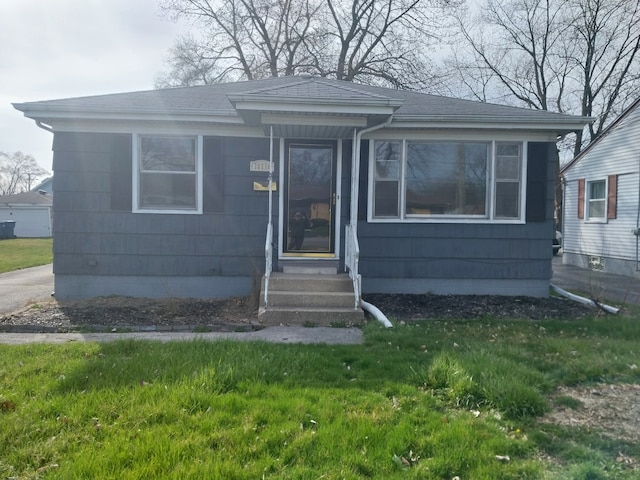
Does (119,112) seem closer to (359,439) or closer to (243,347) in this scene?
(243,347)

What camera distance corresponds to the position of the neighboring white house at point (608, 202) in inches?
507

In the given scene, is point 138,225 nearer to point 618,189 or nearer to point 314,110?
point 314,110

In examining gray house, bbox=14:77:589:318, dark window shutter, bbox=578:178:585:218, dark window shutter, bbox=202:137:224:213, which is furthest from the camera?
dark window shutter, bbox=578:178:585:218

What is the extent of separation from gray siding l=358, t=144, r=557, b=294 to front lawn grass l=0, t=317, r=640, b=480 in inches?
126

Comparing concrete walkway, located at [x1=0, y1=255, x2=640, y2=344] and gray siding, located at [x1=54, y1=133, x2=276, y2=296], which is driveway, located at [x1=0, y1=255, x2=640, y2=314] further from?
gray siding, located at [x1=54, y1=133, x2=276, y2=296]

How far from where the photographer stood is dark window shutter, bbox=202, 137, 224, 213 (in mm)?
7914

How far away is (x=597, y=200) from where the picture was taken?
14.7 metres

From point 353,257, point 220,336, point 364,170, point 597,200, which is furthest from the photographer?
point 597,200

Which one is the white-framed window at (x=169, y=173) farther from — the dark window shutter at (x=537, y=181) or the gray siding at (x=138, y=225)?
the dark window shutter at (x=537, y=181)

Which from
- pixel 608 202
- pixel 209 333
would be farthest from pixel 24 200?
pixel 608 202

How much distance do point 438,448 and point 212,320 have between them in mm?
4255

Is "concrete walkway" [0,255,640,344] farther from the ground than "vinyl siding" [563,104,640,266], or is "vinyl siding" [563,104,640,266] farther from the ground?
"vinyl siding" [563,104,640,266]

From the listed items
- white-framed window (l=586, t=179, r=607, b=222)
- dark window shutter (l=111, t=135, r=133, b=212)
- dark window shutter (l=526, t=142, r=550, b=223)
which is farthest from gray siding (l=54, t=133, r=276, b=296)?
white-framed window (l=586, t=179, r=607, b=222)

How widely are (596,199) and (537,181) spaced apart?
8155mm
